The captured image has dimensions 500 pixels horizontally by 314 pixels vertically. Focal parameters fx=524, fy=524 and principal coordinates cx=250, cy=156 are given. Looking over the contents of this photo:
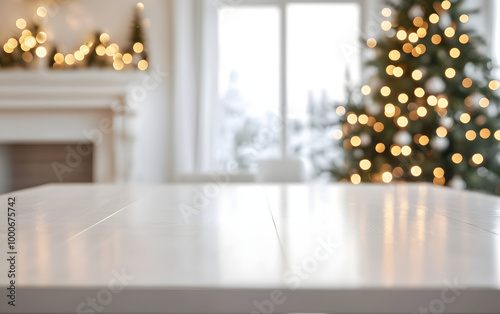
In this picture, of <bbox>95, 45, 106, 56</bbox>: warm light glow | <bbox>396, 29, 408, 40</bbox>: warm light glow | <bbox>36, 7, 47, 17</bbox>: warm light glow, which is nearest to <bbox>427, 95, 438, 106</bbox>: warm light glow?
<bbox>396, 29, 408, 40</bbox>: warm light glow

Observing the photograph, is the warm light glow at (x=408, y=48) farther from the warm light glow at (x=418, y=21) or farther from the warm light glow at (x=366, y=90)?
the warm light glow at (x=366, y=90)

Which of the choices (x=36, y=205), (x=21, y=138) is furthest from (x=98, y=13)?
(x=36, y=205)

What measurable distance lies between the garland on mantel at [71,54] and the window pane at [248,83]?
76 centimetres

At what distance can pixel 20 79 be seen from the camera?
13.5 feet

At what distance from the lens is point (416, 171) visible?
3.71 m

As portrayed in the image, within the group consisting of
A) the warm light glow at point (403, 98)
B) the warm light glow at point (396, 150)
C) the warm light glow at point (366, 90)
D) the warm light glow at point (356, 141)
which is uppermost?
the warm light glow at point (366, 90)

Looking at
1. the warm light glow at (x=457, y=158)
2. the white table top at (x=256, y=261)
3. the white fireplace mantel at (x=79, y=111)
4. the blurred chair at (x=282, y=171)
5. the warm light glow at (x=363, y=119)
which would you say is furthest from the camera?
the white fireplace mantel at (x=79, y=111)

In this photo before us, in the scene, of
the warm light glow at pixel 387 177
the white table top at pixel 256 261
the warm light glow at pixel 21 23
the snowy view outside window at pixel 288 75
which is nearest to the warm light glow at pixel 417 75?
the warm light glow at pixel 387 177

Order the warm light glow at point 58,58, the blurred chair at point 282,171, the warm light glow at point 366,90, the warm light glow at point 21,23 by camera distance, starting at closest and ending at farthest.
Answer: the blurred chair at point 282,171 → the warm light glow at point 366,90 → the warm light glow at point 58,58 → the warm light glow at point 21,23

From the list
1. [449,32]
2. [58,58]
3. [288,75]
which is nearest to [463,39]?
[449,32]

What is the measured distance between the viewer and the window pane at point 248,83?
4.71 meters

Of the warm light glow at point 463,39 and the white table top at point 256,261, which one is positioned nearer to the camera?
the white table top at point 256,261

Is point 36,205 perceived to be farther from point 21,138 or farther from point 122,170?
point 21,138

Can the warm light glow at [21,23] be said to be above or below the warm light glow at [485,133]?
above
